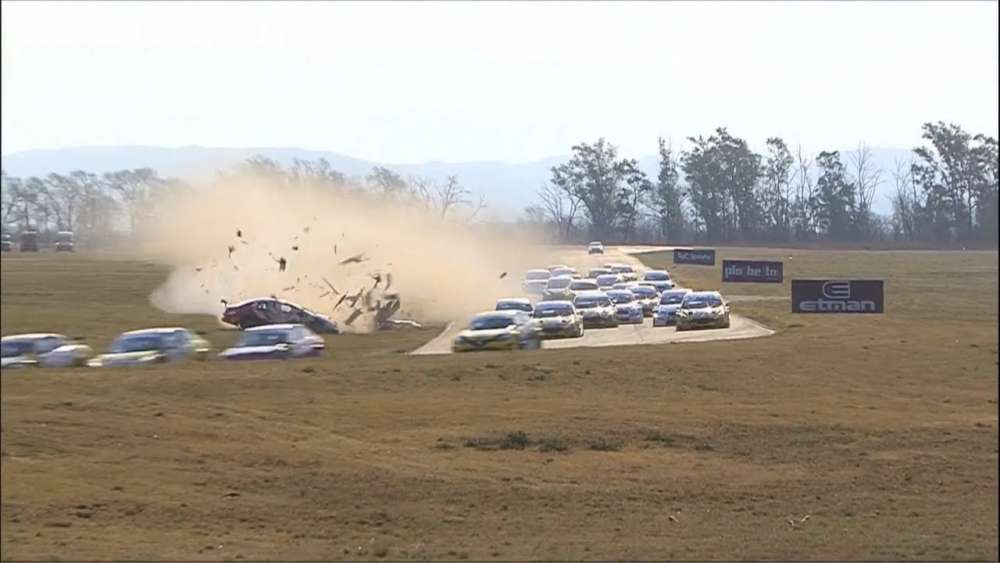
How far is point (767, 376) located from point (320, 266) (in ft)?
13.4

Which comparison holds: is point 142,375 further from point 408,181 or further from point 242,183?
point 408,181

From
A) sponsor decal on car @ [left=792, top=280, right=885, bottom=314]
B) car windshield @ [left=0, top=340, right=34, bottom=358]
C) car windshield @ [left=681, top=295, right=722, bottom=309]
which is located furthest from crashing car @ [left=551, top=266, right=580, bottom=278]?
car windshield @ [left=0, top=340, right=34, bottom=358]

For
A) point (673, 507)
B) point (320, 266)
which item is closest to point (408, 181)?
point (320, 266)

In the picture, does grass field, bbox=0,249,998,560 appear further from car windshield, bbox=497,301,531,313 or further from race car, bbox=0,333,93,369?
car windshield, bbox=497,301,531,313

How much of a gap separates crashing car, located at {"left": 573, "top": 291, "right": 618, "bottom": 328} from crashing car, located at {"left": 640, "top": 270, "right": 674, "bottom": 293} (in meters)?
0.42

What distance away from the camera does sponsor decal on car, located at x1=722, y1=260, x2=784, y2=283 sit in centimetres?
909

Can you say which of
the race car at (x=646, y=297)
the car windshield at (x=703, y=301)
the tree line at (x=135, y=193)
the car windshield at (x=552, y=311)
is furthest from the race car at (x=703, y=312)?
the tree line at (x=135, y=193)

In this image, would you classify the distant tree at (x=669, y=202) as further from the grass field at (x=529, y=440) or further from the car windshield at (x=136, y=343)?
the car windshield at (x=136, y=343)

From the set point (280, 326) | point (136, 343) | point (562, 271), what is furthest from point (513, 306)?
point (136, 343)

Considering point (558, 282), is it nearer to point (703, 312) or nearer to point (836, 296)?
point (703, 312)

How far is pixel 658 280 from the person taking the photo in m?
11.7

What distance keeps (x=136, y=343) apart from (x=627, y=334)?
6.08m

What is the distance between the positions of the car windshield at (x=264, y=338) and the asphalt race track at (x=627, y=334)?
4.76ft

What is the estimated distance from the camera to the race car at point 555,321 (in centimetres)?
1127
